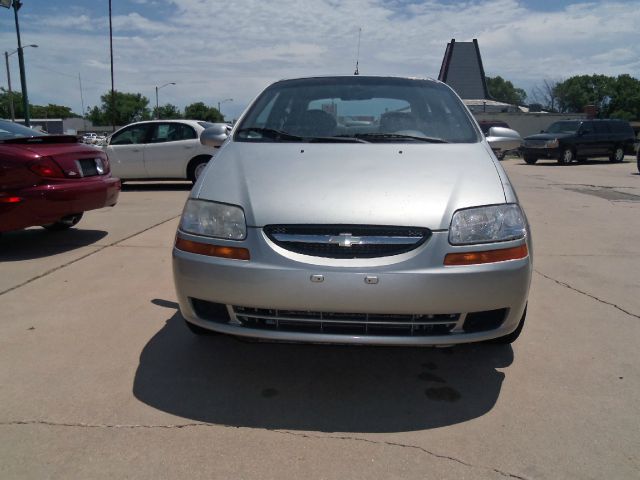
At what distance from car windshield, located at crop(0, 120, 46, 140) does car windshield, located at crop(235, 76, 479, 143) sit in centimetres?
314

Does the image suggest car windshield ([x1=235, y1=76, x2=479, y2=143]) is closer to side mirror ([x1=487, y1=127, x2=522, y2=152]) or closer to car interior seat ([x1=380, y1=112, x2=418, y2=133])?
car interior seat ([x1=380, y1=112, x2=418, y2=133])

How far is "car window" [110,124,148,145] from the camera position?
11188mm

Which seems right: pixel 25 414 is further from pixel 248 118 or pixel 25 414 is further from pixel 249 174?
pixel 248 118

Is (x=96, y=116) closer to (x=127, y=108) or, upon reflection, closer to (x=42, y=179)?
(x=127, y=108)

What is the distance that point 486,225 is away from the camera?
248cm

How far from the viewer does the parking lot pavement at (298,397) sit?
214 centimetres

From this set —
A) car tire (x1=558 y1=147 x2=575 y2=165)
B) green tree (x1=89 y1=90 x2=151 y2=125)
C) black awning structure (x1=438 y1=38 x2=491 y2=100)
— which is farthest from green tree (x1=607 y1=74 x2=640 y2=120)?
green tree (x1=89 y1=90 x2=151 y2=125)

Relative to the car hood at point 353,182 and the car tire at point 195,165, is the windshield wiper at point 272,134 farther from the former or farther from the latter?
the car tire at point 195,165

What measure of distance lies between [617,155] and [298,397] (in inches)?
907

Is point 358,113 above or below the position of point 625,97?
below

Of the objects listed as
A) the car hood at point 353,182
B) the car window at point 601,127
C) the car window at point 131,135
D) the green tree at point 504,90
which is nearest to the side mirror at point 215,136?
the car hood at point 353,182

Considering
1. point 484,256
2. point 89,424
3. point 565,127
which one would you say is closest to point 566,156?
point 565,127

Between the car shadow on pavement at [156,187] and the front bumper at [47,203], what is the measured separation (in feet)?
18.7

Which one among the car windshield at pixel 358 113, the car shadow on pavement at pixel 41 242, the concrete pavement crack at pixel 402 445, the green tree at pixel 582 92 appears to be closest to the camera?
the concrete pavement crack at pixel 402 445
